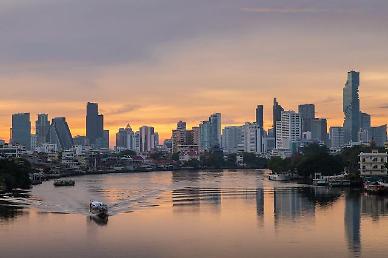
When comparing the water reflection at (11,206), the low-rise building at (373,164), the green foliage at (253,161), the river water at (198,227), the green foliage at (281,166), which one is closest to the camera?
the river water at (198,227)

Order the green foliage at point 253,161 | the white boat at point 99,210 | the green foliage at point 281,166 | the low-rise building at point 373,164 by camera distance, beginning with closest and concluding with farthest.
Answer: the white boat at point 99,210 < the low-rise building at point 373,164 < the green foliage at point 281,166 < the green foliage at point 253,161

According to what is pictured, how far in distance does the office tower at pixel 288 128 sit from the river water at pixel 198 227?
297 ft

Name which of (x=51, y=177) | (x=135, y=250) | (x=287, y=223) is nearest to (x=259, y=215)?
(x=287, y=223)

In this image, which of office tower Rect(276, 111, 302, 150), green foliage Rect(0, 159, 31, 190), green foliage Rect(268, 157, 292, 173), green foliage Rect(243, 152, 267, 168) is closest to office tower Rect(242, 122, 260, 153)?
office tower Rect(276, 111, 302, 150)

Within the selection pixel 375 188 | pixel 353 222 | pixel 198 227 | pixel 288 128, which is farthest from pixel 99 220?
pixel 288 128

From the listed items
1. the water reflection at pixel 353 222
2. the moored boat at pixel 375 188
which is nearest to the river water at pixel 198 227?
the water reflection at pixel 353 222

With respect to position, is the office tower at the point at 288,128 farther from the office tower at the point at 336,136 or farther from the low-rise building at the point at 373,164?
the low-rise building at the point at 373,164

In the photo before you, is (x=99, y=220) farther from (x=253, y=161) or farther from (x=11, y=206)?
(x=253, y=161)

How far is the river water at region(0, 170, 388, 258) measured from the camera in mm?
13594

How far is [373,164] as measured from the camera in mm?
33469

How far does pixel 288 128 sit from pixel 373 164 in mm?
84318

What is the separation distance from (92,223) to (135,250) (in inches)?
175

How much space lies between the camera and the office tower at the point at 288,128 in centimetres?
11569

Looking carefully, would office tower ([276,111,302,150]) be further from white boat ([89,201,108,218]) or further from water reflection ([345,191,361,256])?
white boat ([89,201,108,218])
